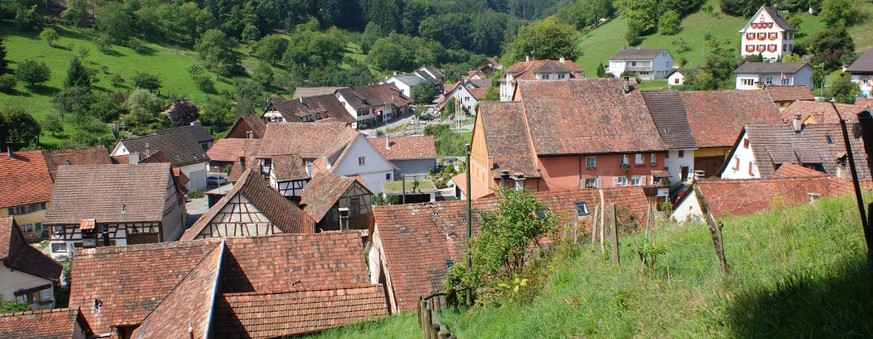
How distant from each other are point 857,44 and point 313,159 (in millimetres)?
64350

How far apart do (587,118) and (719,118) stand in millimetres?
7550

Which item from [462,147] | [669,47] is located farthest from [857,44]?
[462,147]

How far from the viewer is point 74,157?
4166 cm

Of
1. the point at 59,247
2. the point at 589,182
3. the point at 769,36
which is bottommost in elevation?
the point at 59,247

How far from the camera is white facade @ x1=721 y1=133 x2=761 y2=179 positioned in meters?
28.1

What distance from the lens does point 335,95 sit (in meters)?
79.3

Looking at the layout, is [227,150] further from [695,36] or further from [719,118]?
[695,36]

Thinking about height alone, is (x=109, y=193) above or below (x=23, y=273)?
above

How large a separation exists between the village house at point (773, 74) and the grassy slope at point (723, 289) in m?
63.8

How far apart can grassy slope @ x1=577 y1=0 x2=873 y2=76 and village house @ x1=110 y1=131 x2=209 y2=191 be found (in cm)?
5705

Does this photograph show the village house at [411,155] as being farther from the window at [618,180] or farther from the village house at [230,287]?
the village house at [230,287]

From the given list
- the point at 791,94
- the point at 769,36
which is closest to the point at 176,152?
the point at 791,94

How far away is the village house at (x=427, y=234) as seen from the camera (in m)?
18.3

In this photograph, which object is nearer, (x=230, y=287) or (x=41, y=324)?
(x=41, y=324)
